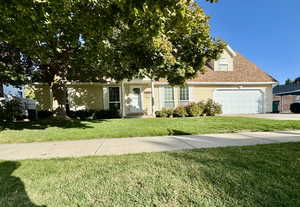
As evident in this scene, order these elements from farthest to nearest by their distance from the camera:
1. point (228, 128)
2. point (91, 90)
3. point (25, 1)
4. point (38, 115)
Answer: point (91, 90) → point (38, 115) → point (228, 128) → point (25, 1)

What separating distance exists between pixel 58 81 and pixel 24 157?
7076mm

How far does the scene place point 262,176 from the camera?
2875mm

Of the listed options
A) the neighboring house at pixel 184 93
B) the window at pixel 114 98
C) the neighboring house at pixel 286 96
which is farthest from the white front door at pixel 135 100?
the neighboring house at pixel 286 96

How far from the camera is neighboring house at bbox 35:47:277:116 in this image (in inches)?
538

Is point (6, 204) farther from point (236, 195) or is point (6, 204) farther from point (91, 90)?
point (91, 90)

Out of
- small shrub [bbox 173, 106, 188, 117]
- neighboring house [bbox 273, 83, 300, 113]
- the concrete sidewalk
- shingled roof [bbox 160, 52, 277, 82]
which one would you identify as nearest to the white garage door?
shingled roof [bbox 160, 52, 277, 82]

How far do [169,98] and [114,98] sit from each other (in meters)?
4.69

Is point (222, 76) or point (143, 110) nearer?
point (143, 110)

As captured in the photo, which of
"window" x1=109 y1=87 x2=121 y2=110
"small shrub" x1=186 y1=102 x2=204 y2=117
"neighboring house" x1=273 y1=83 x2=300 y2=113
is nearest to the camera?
"small shrub" x1=186 y1=102 x2=204 y2=117

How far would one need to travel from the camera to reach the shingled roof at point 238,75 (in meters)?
15.3

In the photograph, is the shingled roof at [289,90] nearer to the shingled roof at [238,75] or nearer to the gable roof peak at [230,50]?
the shingled roof at [238,75]

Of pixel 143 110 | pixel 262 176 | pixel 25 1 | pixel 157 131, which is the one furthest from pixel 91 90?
pixel 262 176

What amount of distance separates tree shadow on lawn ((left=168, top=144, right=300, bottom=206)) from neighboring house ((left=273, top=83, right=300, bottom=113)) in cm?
2193

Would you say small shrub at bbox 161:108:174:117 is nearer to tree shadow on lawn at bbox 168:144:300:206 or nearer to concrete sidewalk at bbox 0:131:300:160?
concrete sidewalk at bbox 0:131:300:160
